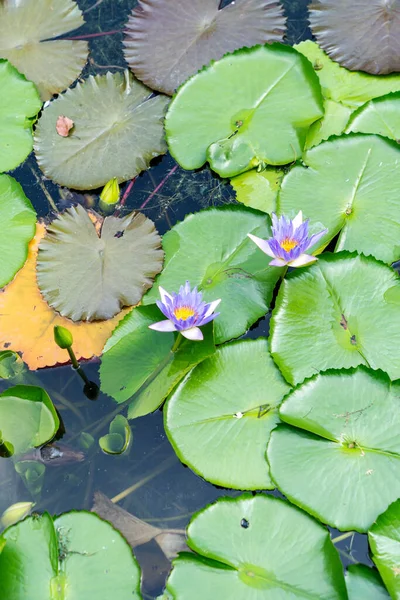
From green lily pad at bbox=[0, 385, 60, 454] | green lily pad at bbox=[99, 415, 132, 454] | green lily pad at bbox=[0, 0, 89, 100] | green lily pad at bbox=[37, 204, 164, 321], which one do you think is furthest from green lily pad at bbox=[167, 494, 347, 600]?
green lily pad at bbox=[0, 0, 89, 100]

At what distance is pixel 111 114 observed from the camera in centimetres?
341

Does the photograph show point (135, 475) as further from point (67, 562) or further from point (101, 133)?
point (101, 133)

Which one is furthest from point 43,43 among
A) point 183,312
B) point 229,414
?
point 229,414

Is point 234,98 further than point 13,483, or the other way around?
point 234,98

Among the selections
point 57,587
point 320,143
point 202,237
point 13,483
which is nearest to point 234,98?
point 320,143

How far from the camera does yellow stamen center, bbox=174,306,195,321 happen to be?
8.41ft

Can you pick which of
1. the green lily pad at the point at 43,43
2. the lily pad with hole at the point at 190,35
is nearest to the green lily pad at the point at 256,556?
the lily pad with hole at the point at 190,35

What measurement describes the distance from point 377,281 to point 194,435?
101cm

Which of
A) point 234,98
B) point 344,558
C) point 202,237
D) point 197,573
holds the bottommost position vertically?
point 344,558

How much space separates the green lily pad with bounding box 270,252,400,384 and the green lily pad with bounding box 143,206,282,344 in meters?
0.13

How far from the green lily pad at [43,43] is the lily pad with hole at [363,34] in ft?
4.56

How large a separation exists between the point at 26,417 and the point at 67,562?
0.67 metres

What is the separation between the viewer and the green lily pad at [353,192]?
2.89 m

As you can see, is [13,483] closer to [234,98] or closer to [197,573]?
[197,573]
